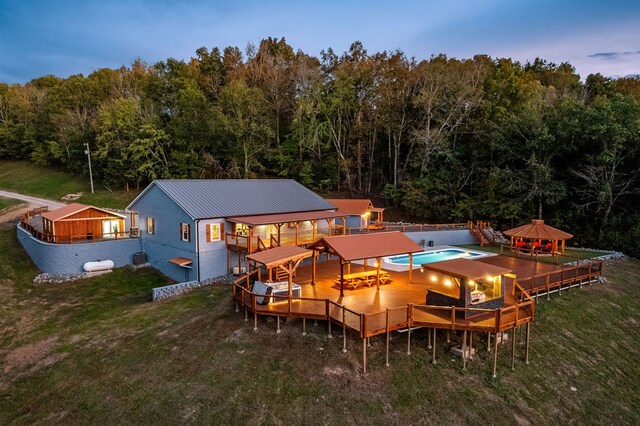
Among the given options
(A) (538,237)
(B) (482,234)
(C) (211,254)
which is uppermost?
(A) (538,237)

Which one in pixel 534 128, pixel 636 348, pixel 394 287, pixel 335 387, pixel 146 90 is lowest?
pixel 636 348

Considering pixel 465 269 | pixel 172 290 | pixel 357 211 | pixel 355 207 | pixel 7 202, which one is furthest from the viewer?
pixel 7 202

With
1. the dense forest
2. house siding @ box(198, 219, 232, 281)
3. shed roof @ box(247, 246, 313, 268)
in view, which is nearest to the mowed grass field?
shed roof @ box(247, 246, 313, 268)

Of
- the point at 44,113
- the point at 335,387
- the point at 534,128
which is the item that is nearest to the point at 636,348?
the point at 335,387

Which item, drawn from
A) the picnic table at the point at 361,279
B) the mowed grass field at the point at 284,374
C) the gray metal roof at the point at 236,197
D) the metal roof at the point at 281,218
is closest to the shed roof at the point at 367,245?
the picnic table at the point at 361,279

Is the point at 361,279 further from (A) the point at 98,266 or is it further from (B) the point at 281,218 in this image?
(A) the point at 98,266

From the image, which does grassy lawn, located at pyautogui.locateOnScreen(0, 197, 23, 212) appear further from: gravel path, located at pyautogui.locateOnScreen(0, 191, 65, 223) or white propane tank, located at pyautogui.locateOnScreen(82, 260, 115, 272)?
white propane tank, located at pyautogui.locateOnScreen(82, 260, 115, 272)

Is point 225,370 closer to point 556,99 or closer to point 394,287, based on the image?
point 394,287

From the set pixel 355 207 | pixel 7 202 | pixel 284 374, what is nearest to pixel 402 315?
pixel 284 374
